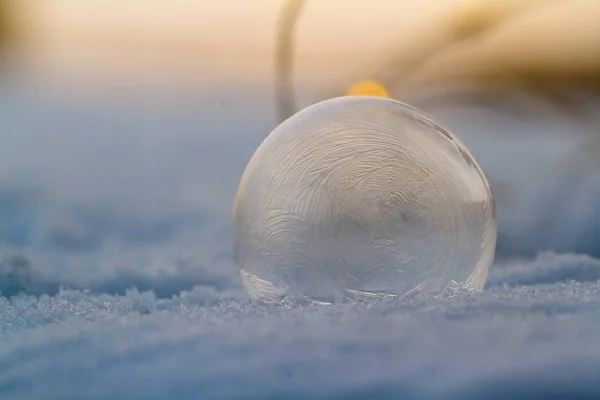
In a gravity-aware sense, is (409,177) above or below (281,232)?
above

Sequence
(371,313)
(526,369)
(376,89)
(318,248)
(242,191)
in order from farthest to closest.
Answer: (376,89) → (242,191) → (318,248) → (371,313) → (526,369)

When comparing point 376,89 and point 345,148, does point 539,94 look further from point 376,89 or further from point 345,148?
point 345,148

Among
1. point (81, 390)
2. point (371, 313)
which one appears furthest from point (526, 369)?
point (81, 390)

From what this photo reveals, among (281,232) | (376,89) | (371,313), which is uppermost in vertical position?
(376,89)

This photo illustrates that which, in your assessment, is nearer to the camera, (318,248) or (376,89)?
(318,248)

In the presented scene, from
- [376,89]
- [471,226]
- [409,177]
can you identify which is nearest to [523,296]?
[471,226]

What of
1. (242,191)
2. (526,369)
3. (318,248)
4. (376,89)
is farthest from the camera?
(376,89)

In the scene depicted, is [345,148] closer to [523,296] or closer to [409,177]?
[409,177]
